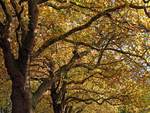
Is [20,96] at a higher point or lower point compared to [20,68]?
lower

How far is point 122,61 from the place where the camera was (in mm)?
23828

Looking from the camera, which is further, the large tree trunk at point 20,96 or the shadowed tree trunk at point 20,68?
the large tree trunk at point 20,96

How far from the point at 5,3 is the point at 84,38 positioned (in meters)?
5.88

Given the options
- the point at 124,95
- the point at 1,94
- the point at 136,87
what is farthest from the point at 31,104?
the point at 1,94

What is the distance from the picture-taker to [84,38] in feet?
71.9

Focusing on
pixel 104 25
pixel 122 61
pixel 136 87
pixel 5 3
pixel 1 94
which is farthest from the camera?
pixel 1 94

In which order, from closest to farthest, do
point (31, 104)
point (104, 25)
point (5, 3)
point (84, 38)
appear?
point (5, 3) → point (31, 104) → point (104, 25) → point (84, 38)

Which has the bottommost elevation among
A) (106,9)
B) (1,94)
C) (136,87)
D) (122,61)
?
(1,94)

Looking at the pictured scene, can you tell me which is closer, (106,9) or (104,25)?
(106,9)

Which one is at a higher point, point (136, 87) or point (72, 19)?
point (72, 19)

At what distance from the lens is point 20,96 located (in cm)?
1803

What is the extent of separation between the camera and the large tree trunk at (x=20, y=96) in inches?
707

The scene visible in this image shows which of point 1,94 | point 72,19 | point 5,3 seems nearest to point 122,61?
point 72,19

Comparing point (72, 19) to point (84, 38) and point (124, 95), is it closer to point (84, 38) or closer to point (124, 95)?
point (84, 38)
